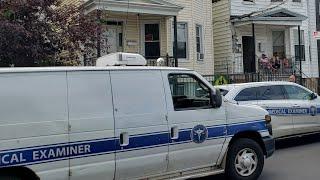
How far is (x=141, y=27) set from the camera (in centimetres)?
2333

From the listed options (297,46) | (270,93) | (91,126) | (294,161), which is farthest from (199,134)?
(297,46)

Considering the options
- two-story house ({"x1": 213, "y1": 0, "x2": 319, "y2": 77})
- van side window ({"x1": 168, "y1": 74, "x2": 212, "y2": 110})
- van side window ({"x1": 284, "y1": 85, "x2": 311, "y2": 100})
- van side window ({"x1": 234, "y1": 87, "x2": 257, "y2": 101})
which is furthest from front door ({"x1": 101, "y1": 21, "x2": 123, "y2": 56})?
van side window ({"x1": 168, "y1": 74, "x2": 212, "y2": 110})

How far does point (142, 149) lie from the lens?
7.34m

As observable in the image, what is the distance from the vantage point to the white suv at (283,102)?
40.1 ft

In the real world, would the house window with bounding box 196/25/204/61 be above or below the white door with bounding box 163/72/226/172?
above

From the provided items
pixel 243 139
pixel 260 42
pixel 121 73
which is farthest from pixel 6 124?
pixel 260 42

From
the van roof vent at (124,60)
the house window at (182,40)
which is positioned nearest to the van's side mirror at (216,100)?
the van roof vent at (124,60)

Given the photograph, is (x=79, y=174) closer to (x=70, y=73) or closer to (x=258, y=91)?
(x=70, y=73)

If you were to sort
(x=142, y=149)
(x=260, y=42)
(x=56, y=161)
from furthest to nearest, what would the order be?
1. (x=260, y=42)
2. (x=142, y=149)
3. (x=56, y=161)

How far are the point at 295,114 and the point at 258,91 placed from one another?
1.21 meters

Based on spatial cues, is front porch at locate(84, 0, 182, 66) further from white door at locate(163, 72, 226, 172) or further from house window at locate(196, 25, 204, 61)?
white door at locate(163, 72, 226, 172)

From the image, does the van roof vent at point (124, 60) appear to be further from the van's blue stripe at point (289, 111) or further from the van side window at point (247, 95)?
the van's blue stripe at point (289, 111)

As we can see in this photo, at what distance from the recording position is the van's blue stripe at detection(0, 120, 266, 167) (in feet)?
20.4

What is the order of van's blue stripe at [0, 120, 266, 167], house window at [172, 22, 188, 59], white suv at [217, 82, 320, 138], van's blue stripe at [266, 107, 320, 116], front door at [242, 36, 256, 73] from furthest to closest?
front door at [242, 36, 256, 73] → house window at [172, 22, 188, 59] → van's blue stripe at [266, 107, 320, 116] → white suv at [217, 82, 320, 138] → van's blue stripe at [0, 120, 266, 167]
